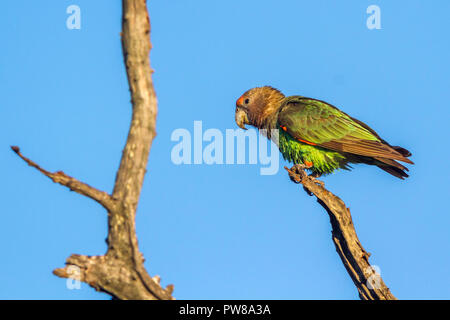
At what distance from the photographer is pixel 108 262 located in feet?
20.4

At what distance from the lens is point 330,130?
37.2ft

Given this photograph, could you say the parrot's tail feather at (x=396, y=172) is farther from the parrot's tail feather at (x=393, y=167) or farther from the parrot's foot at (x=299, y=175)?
the parrot's foot at (x=299, y=175)

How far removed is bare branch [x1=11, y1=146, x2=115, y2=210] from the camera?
5.61m

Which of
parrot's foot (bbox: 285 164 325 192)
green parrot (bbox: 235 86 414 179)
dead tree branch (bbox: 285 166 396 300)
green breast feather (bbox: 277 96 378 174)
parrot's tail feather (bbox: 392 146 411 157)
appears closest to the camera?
dead tree branch (bbox: 285 166 396 300)

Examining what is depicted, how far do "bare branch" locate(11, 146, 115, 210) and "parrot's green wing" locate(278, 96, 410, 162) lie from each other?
6.22 metres

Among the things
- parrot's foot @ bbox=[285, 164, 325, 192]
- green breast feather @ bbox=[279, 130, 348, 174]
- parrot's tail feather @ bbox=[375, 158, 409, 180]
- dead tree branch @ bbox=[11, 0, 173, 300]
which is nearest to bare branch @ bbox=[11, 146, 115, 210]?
dead tree branch @ bbox=[11, 0, 173, 300]

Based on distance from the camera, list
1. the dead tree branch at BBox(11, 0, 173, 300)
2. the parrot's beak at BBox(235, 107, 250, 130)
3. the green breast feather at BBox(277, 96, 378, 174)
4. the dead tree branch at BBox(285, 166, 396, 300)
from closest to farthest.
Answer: the dead tree branch at BBox(11, 0, 173, 300) → the dead tree branch at BBox(285, 166, 396, 300) → the green breast feather at BBox(277, 96, 378, 174) → the parrot's beak at BBox(235, 107, 250, 130)

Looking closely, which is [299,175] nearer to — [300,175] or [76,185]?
[300,175]

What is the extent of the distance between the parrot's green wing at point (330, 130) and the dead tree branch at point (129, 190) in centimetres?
595

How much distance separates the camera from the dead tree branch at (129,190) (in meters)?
5.77

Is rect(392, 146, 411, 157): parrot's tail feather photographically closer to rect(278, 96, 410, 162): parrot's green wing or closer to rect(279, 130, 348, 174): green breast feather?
rect(278, 96, 410, 162): parrot's green wing
